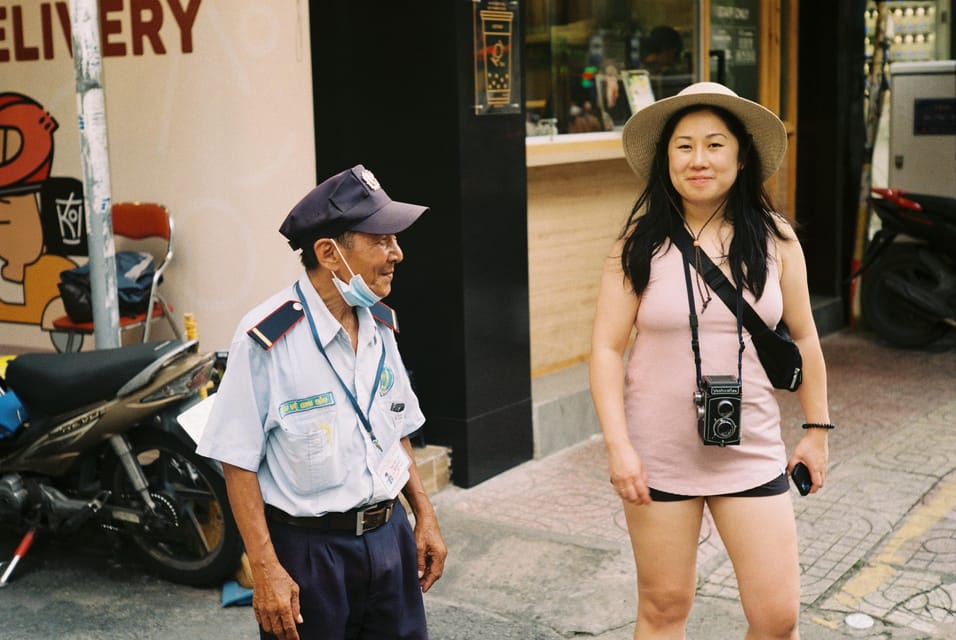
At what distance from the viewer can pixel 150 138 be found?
675cm

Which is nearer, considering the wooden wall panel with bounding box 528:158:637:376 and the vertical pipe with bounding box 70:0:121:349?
the vertical pipe with bounding box 70:0:121:349

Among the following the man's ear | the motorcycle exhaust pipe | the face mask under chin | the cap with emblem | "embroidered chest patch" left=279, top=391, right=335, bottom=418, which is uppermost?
Answer: the cap with emblem

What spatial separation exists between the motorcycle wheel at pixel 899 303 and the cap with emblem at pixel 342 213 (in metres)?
7.15

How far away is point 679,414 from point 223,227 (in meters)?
3.77

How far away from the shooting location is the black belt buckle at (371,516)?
300 cm

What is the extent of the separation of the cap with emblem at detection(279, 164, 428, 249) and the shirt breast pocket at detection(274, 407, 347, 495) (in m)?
0.42

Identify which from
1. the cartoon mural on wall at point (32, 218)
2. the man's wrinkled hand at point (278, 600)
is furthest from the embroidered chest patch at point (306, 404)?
the cartoon mural on wall at point (32, 218)

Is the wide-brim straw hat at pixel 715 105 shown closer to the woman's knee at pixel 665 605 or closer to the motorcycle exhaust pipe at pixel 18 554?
the woman's knee at pixel 665 605

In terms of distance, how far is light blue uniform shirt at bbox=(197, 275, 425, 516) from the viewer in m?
2.89

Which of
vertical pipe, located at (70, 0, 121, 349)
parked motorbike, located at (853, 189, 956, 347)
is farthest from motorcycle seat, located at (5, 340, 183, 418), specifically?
parked motorbike, located at (853, 189, 956, 347)

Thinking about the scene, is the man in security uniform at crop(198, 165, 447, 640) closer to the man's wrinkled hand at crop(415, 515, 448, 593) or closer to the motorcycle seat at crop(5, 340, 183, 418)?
the man's wrinkled hand at crop(415, 515, 448, 593)

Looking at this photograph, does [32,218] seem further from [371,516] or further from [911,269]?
Result: [911,269]

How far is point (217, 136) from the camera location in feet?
21.3

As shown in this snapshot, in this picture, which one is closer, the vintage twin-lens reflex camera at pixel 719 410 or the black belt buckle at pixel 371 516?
the black belt buckle at pixel 371 516
